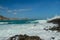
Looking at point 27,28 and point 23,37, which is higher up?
point 27,28

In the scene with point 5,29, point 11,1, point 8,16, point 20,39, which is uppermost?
point 11,1

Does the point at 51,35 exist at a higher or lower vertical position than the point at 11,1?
lower

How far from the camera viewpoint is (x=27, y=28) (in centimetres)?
294

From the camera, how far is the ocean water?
9.22ft

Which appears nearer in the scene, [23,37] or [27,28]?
[23,37]

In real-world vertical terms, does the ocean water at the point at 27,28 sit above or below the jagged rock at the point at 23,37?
above

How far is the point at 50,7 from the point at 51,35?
→ 606 millimetres

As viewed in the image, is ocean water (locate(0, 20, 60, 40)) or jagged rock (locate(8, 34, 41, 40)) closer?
jagged rock (locate(8, 34, 41, 40))

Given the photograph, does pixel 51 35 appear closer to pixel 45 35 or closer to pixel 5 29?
pixel 45 35

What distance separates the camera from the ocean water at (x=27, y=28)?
111 inches

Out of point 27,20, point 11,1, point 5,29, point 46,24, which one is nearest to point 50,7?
point 46,24

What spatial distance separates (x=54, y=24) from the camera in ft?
10.3

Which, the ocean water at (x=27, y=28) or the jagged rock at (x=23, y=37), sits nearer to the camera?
the jagged rock at (x=23, y=37)

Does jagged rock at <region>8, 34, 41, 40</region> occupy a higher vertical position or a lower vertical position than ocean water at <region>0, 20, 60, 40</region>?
lower
